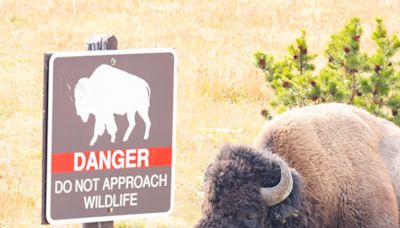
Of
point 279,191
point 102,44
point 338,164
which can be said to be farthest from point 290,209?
point 102,44

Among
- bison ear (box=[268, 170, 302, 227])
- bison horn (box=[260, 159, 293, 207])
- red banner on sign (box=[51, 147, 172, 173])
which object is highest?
red banner on sign (box=[51, 147, 172, 173])

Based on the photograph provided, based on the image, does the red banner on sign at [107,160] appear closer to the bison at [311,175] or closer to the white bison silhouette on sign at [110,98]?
the white bison silhouette on sign at [110,98]

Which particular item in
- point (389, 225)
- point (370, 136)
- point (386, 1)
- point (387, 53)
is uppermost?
point (386, 1)

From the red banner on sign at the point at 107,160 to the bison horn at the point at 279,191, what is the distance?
166 centimetres

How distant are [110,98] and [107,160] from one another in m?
0.29

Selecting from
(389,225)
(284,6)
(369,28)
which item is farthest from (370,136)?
(284,6)

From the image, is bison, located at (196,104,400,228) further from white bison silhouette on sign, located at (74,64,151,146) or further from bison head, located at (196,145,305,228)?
white bison silhouette on sign, located at (74,64,151,146)

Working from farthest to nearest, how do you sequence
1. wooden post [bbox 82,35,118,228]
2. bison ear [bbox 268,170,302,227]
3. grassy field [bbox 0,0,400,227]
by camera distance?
grassy field [bbox 0,0,400,227]
bison ear [bbox 268,170,302,227]
wooden post [bbox 82,35,118,228]

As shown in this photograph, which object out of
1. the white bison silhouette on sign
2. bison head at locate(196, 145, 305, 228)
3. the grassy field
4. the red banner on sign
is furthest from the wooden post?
the grassy field

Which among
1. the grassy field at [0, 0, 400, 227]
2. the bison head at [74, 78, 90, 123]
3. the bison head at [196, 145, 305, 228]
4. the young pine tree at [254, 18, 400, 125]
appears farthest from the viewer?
the grassy field at [0, 0, 400, 227]

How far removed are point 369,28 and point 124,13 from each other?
5972 millimetres

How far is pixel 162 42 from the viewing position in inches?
822

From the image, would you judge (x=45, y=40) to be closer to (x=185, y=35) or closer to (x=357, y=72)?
(x=185, y=35)

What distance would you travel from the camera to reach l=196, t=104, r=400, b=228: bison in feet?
20.5
